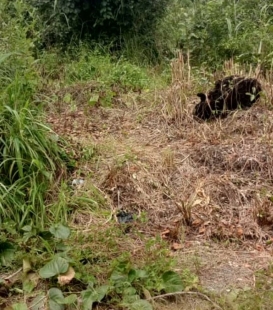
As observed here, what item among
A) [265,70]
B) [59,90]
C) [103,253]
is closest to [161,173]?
[103,253]

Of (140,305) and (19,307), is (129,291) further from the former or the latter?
(19,307)

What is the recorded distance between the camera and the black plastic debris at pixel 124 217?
11.5 ft

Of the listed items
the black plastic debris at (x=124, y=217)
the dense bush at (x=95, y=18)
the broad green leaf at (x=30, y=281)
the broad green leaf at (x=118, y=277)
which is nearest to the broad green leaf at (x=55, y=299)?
the broad green leaf at (x=30, y=281)

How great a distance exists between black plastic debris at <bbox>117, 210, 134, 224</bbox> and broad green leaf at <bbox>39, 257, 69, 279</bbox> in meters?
0.67

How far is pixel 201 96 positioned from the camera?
182 inches

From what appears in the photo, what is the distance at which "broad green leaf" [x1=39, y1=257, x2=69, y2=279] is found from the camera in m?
2.85

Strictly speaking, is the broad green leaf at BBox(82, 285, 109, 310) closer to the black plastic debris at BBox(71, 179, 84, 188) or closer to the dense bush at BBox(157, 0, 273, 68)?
the black plastic debris at BBox(71, 179, 84, 188)

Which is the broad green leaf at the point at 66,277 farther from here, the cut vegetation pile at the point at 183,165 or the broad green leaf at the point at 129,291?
the cut vegetation pile at the point at 183,165

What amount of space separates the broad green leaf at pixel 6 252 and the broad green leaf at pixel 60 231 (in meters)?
0.24

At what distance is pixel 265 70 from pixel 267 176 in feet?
6.03

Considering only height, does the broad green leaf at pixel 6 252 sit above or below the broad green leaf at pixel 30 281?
above

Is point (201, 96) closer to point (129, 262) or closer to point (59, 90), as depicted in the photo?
point (59, 90)

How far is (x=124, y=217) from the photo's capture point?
3.53m

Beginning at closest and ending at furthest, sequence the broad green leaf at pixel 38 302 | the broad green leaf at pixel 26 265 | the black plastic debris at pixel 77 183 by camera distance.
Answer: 1. the broad green leaf at pixel 38 302
2. the broad green leaf at pixel 26 265
3. the black plastic debris at pixel 77 183
